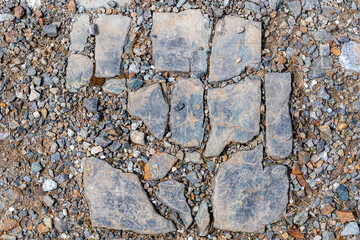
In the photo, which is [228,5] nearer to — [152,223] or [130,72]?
[130,72]

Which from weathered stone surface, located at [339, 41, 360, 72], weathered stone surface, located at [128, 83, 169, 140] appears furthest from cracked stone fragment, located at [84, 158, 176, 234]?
weathered stone surface, located at [339, 41, 360, 72]

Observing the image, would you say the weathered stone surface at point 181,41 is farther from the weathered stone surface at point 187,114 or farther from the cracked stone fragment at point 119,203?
the cracked stone fragment at point 119,203

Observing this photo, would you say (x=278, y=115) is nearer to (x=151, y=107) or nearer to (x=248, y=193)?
(x=248, y=193)

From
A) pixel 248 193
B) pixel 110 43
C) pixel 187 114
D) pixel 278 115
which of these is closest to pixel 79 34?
pixel 110 43

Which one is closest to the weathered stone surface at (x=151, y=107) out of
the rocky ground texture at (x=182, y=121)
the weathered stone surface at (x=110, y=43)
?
the rocky ground texture at (x=182, y=121)

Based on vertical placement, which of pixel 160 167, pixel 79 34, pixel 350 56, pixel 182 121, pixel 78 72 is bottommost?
pixel 160 167

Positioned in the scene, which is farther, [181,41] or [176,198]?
[181,41]
